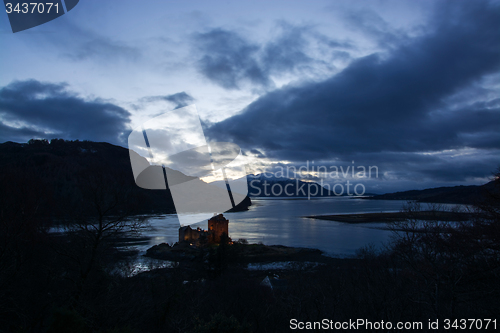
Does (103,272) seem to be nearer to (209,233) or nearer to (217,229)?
(217,229)

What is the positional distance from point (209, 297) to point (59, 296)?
8.77 meters

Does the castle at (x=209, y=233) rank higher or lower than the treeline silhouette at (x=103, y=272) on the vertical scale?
lower

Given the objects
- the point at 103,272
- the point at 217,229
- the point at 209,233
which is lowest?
the point at 209,233

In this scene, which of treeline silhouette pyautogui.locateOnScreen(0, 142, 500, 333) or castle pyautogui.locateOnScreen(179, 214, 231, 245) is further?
castle pyautogui.locateOnScreen(179, 214, 231, 245)

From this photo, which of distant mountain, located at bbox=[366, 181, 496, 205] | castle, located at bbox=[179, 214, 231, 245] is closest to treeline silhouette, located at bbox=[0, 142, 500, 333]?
distant mountain, located at bbox=[366, 181, 496, 205]

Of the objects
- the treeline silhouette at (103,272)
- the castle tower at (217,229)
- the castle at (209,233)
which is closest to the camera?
the treeline silhouette at (103,272)

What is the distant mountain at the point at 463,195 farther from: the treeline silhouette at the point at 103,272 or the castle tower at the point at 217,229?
the castle tower at the point at 217,229

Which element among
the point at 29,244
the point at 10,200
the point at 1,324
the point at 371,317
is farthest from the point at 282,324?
the point at 10,200

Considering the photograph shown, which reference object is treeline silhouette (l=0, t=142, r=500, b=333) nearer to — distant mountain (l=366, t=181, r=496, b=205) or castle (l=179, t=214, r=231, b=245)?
distant mountain (l=366, t=181, r=496, b=205)

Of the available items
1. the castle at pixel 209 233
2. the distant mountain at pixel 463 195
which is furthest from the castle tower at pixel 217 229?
the distant mountain at pixel 463 195

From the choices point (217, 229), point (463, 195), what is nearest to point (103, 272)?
point (217, 229)

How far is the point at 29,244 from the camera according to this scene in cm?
904

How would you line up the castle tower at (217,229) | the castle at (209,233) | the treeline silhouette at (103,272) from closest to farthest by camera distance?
1. the treeline silhouette at (103,272)
2. the castle at (209,233)
3. the castle tower at (217,229)

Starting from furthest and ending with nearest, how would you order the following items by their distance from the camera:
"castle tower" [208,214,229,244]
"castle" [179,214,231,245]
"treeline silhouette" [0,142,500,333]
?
"castle tower" [208,214,229,244]
"castle" [179,214,231,245]
"treeline silhouette" [0,142,500,333]
